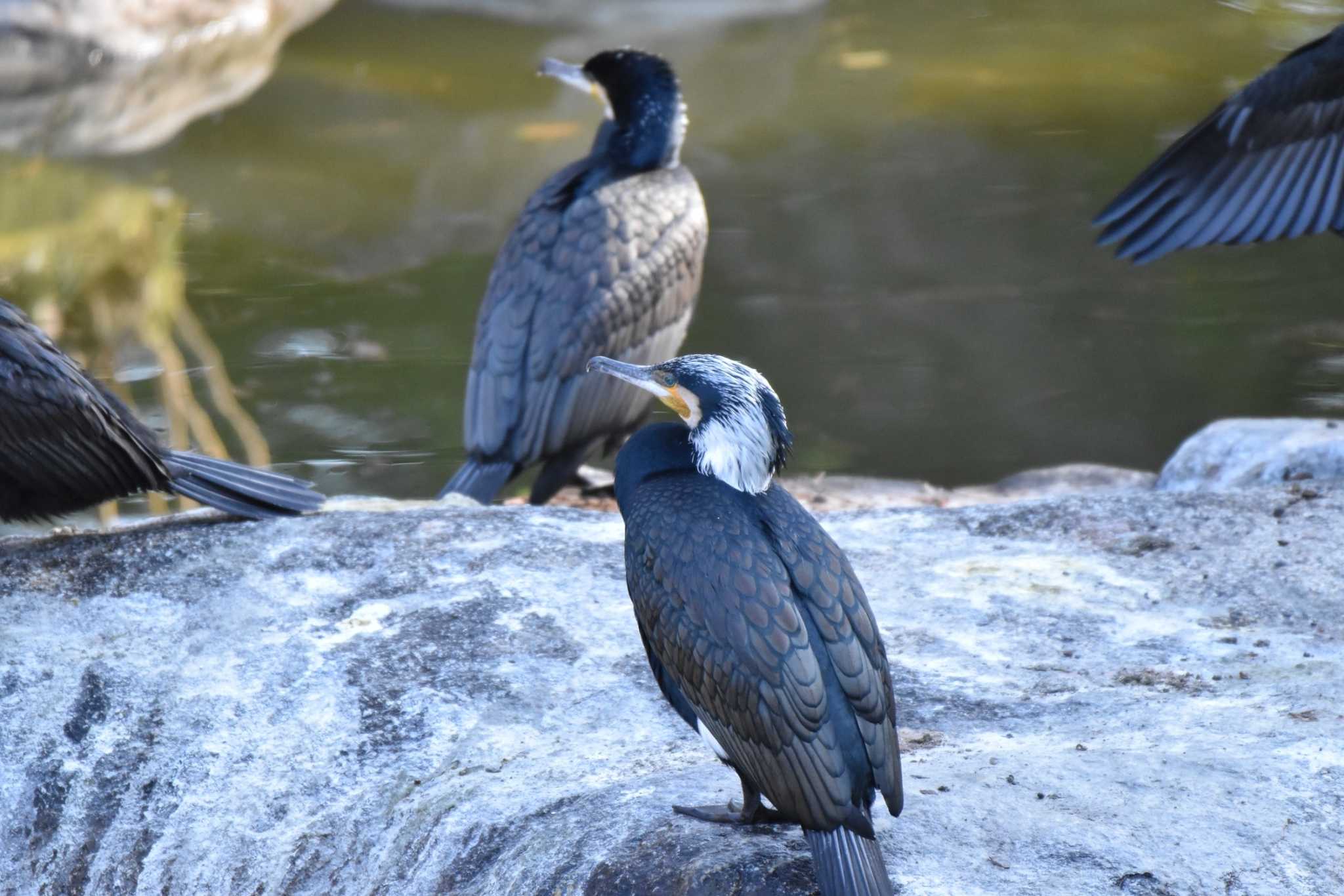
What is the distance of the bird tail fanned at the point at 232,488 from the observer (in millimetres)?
3436

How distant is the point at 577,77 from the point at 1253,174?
7.87ft

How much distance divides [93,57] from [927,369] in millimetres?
5553

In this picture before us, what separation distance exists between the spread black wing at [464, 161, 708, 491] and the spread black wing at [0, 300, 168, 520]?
3.82 ft

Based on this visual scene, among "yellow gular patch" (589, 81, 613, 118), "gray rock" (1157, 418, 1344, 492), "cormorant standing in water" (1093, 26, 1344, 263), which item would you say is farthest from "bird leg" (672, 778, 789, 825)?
"yellow gular patch" (589, 81, 613, 118)

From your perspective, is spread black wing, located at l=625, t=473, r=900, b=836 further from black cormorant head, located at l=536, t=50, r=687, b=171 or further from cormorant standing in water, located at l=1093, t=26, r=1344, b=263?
black cormorant head, located at l=536, t=50, r=687, b=171

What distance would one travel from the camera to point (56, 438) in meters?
3.22

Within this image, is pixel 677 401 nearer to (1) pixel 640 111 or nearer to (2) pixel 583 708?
(2) pixel 583 708

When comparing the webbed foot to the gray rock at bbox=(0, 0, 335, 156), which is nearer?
the webbed foot

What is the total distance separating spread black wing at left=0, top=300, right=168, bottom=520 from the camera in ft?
10.3

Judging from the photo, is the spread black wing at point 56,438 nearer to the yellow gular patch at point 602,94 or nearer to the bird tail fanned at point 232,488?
the bird tail fanned at point 232,488

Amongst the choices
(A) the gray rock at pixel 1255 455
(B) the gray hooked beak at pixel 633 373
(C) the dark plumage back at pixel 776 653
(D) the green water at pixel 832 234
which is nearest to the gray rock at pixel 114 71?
(D) the green water at pixel 832 234

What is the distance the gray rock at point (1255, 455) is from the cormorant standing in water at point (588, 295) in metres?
1.58

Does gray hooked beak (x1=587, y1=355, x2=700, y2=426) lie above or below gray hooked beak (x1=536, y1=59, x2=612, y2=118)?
below

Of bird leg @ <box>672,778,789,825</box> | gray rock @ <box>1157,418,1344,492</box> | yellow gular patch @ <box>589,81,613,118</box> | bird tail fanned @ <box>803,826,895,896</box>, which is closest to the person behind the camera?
bird tail fanned @ <box>803,826,895,896</box>
